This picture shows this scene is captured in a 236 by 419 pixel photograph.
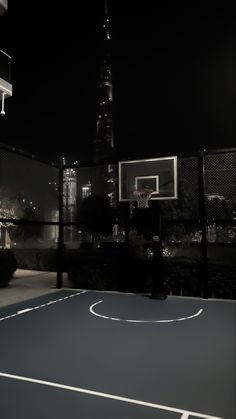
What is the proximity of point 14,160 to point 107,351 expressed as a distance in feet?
16.3

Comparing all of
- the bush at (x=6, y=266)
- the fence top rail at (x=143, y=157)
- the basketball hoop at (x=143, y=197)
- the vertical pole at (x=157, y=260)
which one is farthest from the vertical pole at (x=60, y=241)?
the vertical pole at (x=157, y=260)

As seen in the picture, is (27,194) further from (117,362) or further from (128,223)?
(117,362)

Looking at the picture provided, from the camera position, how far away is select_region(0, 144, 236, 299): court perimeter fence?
6820 mm

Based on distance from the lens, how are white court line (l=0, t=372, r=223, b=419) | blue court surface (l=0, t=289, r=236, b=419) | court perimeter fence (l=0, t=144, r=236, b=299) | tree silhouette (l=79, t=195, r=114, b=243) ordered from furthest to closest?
tree silhouette (l=79, t=195, r=114, b=243)
court perimeter fence (l=0, t=144, r=236, b=299)
blue court surface (l=0, t=289, r=236, b=419)
white court line (l=0, t=372, r=223, b=419)

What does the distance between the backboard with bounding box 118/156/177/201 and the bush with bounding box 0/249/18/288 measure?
117 inches

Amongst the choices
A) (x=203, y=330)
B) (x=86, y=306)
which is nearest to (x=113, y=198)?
(x=86, y=306)

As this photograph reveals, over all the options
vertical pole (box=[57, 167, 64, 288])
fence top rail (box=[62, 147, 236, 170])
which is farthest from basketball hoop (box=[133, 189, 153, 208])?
vertical pole (box=[57, 167, 64, 288])

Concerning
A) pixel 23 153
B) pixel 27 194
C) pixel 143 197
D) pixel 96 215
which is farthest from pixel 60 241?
pixel 143 197

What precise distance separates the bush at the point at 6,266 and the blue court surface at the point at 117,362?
2469 mm

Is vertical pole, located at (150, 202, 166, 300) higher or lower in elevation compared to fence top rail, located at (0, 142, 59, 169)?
lower

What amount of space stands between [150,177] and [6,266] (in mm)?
3864

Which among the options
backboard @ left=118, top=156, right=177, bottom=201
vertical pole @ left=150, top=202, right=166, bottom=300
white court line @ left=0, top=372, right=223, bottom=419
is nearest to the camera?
white court line @ left=0, top=372, right=223, bottom=419

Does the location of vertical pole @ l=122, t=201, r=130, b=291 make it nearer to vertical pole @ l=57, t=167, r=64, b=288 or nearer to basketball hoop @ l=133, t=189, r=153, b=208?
basketball hoop @ l=133, t=189, r=153, b=208

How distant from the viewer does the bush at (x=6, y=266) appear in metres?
8.07
